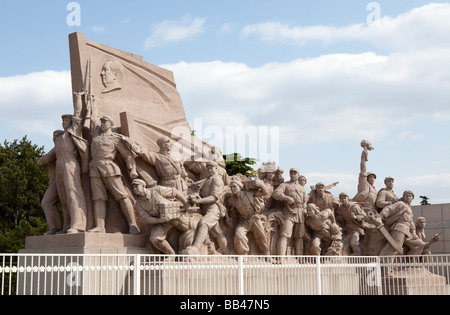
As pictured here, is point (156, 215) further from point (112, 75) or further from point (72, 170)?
point (112, 75)

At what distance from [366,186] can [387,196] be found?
0.50m

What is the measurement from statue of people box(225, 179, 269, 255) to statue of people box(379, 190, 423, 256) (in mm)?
3144

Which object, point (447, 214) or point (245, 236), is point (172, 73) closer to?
point (245, 236)

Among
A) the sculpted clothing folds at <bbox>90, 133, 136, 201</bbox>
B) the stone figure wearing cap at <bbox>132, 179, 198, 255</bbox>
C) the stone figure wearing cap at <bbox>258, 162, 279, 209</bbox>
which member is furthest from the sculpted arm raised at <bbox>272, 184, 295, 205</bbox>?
the sculpted clothing folds at <bbox>90, 133, 136, 201</bbox>

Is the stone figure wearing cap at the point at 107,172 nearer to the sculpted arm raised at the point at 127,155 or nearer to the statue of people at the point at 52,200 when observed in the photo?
the sculpted arm raised at the point at 127,155

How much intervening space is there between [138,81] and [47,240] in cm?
350

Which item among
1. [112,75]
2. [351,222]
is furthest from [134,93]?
[351,222]

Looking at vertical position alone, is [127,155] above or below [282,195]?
above

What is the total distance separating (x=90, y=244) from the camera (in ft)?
29.8

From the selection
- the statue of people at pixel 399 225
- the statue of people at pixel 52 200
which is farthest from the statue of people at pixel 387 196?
the statue of people at pixel 52 200

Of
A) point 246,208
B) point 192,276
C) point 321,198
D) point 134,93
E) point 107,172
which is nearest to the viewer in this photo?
point 192,276

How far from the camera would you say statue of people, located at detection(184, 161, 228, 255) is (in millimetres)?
9710

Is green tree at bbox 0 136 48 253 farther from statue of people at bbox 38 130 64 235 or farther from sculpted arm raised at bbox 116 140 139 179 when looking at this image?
sculpted arm raised at bbox 116 140 139 179

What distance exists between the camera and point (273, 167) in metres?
11.6
